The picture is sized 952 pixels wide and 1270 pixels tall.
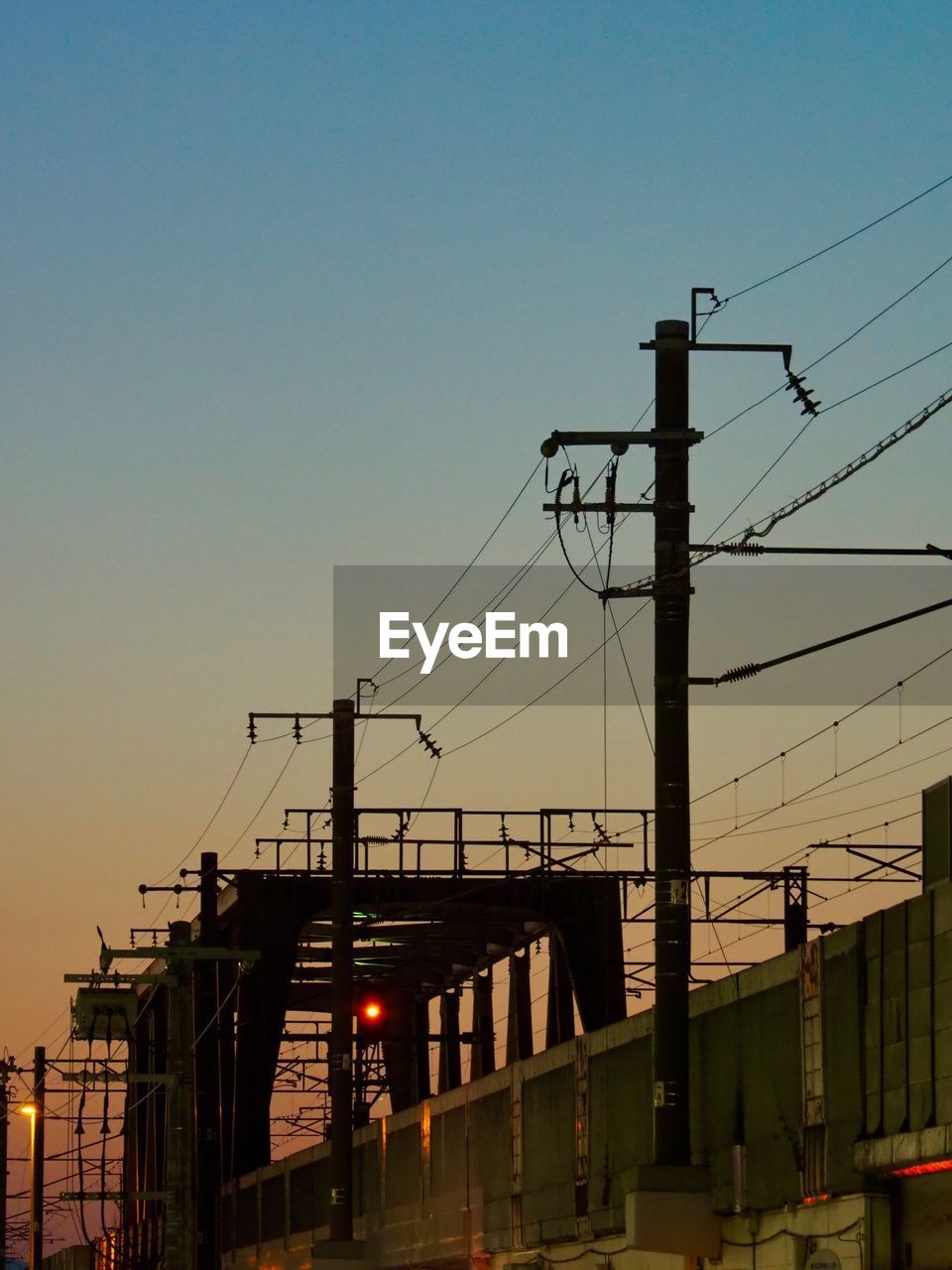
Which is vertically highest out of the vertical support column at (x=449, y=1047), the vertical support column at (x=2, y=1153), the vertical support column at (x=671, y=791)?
the vertical support column at (x=671, y=791)

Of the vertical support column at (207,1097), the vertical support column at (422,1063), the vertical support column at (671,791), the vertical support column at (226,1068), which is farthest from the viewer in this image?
the vertical support column at (422,1063)

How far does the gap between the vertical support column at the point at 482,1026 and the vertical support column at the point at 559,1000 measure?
49.4ft

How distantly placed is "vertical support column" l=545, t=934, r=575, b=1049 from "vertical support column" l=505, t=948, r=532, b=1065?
18.6 feet

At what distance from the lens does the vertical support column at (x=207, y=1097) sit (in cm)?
6128

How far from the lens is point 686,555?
78.0 feet

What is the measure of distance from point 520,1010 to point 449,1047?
2049 centimetres

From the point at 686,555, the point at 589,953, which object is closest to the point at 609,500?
the point at 686,555

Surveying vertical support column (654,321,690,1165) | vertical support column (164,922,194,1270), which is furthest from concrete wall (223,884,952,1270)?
vertical support column (164,922,194,1270)

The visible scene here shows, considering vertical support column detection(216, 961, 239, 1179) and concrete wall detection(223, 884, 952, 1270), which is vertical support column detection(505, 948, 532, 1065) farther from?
concrete wall detection(223, 884, 952, 1270)

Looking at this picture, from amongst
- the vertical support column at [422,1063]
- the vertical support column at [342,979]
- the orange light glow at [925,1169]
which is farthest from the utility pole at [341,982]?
the vertical support column at [422,1063]

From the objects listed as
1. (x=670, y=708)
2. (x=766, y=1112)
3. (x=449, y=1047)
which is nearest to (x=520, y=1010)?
(x=449, y=1047)

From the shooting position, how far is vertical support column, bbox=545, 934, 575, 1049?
62.4 meters

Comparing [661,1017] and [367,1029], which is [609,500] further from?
[367,1029]

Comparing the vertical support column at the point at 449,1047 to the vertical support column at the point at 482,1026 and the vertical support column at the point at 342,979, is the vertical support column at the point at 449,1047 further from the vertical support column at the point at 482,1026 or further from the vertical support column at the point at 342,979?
the vertical support column at the point at 342,979
